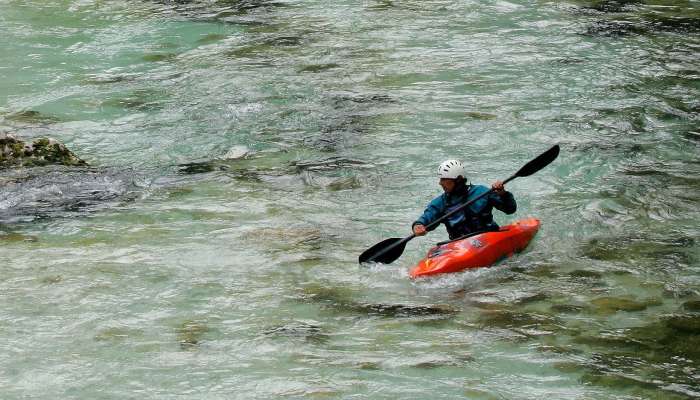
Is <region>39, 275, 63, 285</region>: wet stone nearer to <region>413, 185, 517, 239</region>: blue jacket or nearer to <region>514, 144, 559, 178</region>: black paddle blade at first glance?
<region>413, 185, 517, 239</region>: blue jacket

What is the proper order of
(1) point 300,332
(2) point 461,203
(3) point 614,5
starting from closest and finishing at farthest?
(1) point 300,332 < (2) point 461,203 < (3) point 614,5

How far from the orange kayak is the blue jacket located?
208 mm

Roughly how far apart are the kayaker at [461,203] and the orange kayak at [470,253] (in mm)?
198

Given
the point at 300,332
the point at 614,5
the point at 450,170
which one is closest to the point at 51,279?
the point at 300,332

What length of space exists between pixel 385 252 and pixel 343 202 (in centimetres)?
211

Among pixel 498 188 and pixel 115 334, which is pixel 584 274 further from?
pixel 115 334

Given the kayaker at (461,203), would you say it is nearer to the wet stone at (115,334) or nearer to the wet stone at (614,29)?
the wet stone at (115,334)

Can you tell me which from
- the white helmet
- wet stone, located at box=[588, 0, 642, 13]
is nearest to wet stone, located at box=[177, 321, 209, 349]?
the white helmet

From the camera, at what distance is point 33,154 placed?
11789mm

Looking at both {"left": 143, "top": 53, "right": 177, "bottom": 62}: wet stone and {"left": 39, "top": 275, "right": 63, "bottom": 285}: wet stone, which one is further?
{"left": 143, "top": 53, "right": 177, "bottom": 62}: wet stone

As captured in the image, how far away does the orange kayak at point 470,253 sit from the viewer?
8.68 meters

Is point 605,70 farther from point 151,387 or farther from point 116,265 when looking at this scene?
point 151,387

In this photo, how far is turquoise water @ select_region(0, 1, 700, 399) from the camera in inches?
292

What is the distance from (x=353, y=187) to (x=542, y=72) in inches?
200
